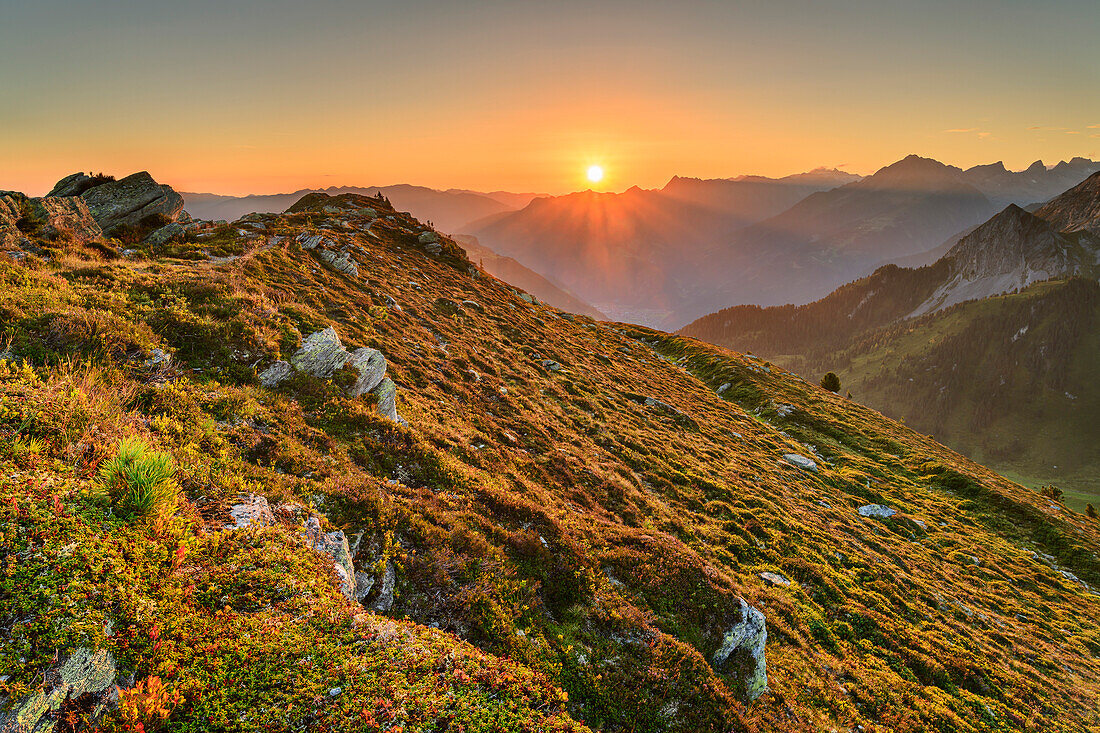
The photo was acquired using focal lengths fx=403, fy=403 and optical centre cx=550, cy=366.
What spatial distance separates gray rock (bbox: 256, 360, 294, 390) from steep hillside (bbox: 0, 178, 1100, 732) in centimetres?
12

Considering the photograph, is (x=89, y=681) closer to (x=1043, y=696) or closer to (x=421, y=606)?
(x=421, y=606)

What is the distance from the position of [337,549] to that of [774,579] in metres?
17.7

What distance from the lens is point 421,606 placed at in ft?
A: 29.1

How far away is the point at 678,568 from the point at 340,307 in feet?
76.4

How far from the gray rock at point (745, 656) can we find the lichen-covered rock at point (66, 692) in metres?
12.2

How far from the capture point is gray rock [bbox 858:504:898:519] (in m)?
30.8

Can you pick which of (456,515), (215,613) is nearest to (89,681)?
(215,613)

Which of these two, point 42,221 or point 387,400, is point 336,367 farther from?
point 42,221

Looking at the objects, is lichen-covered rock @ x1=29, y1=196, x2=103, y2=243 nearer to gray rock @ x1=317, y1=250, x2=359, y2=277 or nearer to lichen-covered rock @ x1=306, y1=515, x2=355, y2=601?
gray rock @ x1=317, y1=250, x2=359, y2=277

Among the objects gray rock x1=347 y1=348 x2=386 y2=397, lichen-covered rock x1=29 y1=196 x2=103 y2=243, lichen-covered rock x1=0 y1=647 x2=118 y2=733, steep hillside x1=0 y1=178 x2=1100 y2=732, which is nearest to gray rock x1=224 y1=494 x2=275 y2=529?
steep hillside x1=0 y1=178 x2=1100 y2=732

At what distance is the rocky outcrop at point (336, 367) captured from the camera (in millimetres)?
14900

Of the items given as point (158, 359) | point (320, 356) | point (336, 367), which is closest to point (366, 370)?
point (336, 367)

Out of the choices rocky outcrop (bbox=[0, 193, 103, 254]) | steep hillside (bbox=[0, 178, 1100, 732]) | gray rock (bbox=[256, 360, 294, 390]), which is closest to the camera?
steep hillside (bbox=[0, 178, 1100, 732])

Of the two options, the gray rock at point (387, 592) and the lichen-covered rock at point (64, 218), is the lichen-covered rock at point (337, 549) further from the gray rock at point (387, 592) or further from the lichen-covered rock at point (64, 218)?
the lichen-covered rock at point (64, 218)
